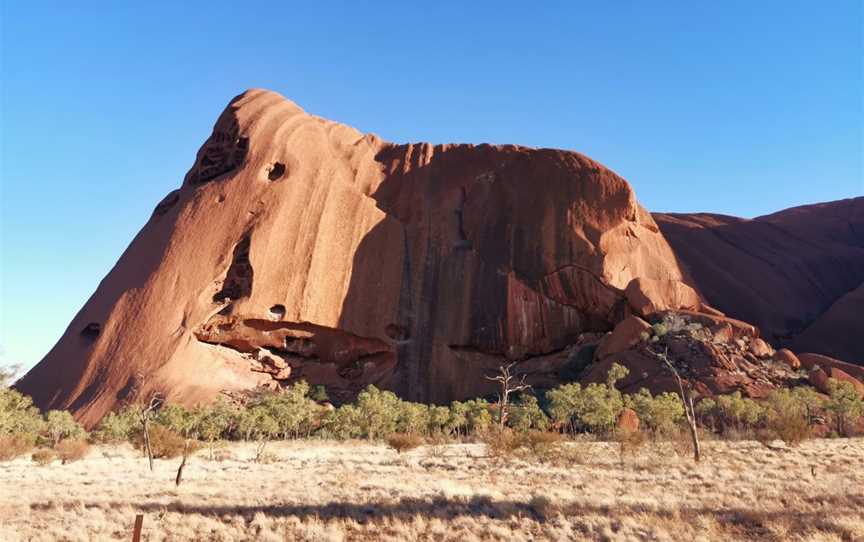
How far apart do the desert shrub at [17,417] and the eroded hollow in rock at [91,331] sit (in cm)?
735

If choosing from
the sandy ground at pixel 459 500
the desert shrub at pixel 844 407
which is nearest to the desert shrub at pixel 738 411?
the desert shrub at pixel 844 407

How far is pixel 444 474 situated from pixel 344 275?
32.9 m

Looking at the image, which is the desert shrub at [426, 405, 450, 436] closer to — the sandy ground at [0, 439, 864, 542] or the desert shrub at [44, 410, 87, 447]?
the sandy ground at [0, 439, 864, 542]

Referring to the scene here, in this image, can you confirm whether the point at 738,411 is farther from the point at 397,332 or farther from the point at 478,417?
the point at 397,332

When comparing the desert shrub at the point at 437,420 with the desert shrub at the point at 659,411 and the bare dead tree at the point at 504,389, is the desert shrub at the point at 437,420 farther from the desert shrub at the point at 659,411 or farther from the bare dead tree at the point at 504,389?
the desert shrub at the point at 659,411

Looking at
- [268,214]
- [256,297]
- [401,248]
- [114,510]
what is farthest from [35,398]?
[114,510]

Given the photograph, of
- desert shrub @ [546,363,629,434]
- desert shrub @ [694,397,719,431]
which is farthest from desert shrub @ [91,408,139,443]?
desert shrub @ [694,397,719,431]

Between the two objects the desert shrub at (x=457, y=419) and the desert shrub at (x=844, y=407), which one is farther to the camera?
the desert shrub at (x=457, y=419)

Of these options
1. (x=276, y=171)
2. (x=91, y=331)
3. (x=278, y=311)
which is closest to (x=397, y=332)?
(x=278, y=311)

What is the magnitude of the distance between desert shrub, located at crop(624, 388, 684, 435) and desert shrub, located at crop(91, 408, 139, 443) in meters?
29.2

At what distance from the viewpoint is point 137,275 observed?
1876 inches

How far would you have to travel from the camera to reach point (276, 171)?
53.4m

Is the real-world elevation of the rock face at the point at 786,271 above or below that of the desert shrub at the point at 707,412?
above

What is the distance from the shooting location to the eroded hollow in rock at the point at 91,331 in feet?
150
